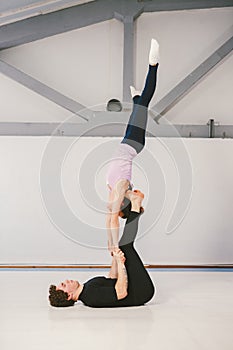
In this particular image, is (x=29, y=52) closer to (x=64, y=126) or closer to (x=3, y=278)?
(x=64, y=126)

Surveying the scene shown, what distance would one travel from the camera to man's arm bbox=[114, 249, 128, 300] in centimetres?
359

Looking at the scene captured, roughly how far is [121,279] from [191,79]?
427 cm

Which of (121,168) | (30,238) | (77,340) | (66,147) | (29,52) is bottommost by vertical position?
(77,340)

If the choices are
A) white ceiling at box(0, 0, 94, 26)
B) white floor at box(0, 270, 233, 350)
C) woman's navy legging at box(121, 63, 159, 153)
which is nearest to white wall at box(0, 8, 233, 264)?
white ceiling at box(0, 0, 94, 26)

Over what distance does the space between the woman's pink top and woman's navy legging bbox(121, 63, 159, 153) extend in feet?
0.29

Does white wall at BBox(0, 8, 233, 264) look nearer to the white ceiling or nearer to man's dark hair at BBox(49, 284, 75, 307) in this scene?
the white ceiling

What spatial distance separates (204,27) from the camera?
739cm

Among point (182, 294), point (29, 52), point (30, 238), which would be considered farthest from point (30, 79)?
point (182, 294)

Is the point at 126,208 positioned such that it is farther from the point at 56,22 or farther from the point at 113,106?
the point at 56,22

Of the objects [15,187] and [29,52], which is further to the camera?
[29,52]

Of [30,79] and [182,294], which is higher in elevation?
[30,79]

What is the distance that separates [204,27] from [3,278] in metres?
4.50

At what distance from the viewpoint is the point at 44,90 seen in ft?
23.1

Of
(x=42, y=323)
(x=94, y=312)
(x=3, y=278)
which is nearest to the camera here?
(x=42, y=323)
